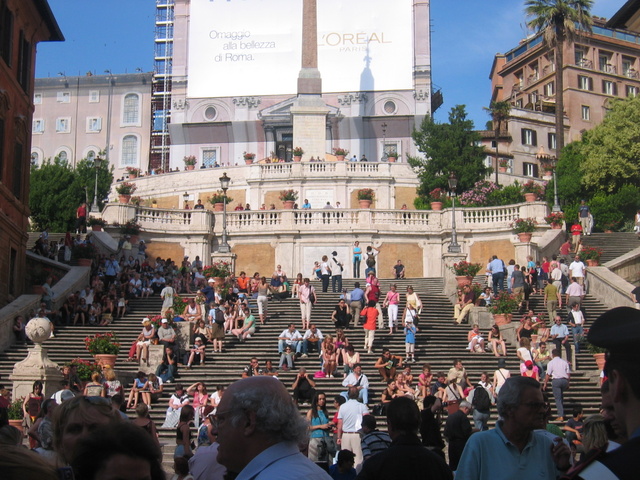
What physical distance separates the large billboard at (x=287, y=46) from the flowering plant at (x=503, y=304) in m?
45.4

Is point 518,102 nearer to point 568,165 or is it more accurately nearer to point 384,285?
point 568,165

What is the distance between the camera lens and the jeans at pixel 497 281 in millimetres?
30052

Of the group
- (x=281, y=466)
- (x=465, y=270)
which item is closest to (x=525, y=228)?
(x=465, y=270)

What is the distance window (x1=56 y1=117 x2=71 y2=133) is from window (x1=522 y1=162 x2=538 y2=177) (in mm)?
35817

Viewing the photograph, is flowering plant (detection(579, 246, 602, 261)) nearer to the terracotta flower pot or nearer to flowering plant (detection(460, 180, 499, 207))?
the terracotta flower pot

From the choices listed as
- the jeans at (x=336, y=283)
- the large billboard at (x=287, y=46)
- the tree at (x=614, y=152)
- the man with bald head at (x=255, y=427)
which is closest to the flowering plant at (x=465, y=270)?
the jeans at (x=336, y=283)

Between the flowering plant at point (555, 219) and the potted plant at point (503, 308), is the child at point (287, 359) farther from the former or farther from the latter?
the flowering plant at point (555, 219)

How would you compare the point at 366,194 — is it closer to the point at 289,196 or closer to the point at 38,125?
the point at 289,196

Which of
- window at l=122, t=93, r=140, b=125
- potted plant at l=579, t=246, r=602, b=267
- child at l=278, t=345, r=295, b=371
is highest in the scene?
window at l=122, t=93, r=140, b=125

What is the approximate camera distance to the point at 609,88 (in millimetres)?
76500

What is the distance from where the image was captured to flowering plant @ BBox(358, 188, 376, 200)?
4775 centimetres

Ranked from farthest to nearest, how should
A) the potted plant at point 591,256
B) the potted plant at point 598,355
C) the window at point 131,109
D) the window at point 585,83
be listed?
the window at point 131,109 → the window at point 585,83 → the potted plant at point 591,256 → the potted plant at point 598,355

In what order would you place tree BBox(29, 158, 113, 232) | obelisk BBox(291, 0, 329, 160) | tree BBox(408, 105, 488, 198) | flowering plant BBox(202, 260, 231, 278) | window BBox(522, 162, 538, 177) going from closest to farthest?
flowering plant BBox(202, 260, 231, 278)
tree BBox(408, 105, 488, 198)
obelisk BBox(291, 0, 329, 160)
tree BBox(29, 158, 113, 232)
window BBox(522, 162, 538, 177)

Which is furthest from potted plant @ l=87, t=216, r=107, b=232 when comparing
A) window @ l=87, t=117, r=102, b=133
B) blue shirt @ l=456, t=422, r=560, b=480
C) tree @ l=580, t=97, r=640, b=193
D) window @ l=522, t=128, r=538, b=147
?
window @ l=87, t=117, r=102, b=133
